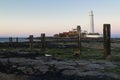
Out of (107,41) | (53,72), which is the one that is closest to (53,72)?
(53,72)

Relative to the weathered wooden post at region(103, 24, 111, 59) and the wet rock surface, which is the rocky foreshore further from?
the weathered wooden post at region(103, 24, 111, 59)

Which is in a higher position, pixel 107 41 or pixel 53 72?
pixel 107 41

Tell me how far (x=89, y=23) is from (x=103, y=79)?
77.0 meters

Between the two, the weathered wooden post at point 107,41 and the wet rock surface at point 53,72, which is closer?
the wet rock surface at point 53,72

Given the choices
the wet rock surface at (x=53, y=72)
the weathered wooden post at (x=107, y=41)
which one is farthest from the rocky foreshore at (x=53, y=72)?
the weathered wooden post at (x=107, y=41)

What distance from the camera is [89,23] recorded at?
8950 cm

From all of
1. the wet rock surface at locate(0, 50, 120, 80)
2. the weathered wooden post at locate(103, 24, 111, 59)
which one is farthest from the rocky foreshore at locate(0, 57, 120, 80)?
the weathered wooden post at locate(103, 24, 111, 59)

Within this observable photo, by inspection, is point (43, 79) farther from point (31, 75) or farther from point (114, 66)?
point (114, 66)

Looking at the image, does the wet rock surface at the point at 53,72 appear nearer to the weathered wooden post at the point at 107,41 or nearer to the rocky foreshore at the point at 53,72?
the rocky foreshore at the point at 53,72

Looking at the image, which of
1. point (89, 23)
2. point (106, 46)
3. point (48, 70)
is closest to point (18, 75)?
point (48, 70)

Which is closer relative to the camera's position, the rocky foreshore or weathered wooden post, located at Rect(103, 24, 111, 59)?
the rocky foreshore

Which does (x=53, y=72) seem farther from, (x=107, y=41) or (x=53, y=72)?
(x=107, y=41)

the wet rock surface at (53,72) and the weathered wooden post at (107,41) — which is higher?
the weathered wooden post at (107,41)

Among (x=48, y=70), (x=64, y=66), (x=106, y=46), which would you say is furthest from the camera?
(x=106, y=46)
